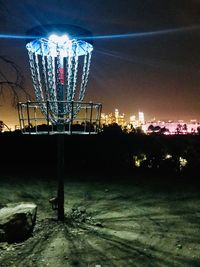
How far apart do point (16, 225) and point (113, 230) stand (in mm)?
2159

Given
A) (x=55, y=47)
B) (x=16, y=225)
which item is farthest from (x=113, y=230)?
(x=55, y=47)

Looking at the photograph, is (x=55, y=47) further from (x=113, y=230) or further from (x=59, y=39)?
(x=113, y=230)

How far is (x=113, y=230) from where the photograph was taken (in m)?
7.37

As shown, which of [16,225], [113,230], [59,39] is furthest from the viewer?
[113,230]

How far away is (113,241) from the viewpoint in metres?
6.71

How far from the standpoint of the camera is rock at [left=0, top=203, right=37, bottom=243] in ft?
21.9

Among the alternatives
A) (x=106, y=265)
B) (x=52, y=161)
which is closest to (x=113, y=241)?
(x=106, y=265)

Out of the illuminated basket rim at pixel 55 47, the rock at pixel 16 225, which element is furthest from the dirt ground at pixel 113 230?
the illuminated basket rim at pixel 55 47

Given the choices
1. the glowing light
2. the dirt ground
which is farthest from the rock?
the glowing light

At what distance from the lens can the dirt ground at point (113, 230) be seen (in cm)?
594

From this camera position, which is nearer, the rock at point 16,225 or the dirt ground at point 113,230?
the dirt ground at point 113,230

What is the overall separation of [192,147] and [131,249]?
31.1ft

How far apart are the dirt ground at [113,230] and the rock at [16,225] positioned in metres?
0.17

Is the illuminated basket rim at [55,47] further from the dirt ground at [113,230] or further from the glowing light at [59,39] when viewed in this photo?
the dirt ground at [113,230]
